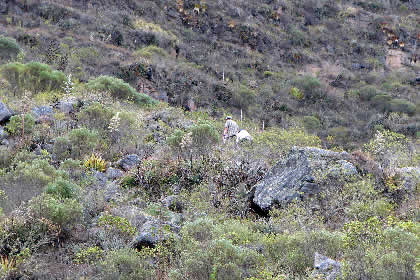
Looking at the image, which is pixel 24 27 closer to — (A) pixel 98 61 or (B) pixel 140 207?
(A) pixel 98 61

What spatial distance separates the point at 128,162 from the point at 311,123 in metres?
17.9

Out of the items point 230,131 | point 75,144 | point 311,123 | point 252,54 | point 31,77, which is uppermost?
point 75,144

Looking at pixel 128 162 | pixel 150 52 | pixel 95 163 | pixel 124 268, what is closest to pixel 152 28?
pixel 150 52

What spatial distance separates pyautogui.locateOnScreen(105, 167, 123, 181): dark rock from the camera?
7.35 metres

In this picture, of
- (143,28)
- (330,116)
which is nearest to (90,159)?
(330,116)

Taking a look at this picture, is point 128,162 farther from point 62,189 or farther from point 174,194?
point 62,189

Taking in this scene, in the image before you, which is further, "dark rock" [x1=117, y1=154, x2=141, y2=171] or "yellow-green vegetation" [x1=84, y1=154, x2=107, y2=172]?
"dark rock" [x1=117, y1=154, x2=141, y2=171]

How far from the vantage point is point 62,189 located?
5504 millimetres

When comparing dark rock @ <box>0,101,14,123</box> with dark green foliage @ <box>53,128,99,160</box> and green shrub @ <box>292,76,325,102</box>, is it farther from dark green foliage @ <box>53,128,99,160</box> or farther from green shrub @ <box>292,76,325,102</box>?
green shrub @ <box>292,76,325,102</box>

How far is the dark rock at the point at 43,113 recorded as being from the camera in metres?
9.12

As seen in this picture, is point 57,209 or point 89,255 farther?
point 57,209

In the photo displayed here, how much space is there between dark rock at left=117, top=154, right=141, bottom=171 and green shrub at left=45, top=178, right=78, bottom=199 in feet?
7.16

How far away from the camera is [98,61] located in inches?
885

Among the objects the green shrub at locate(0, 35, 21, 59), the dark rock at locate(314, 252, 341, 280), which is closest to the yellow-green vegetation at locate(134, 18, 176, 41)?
the green shrub at locate(0, 35, 21, 59)
